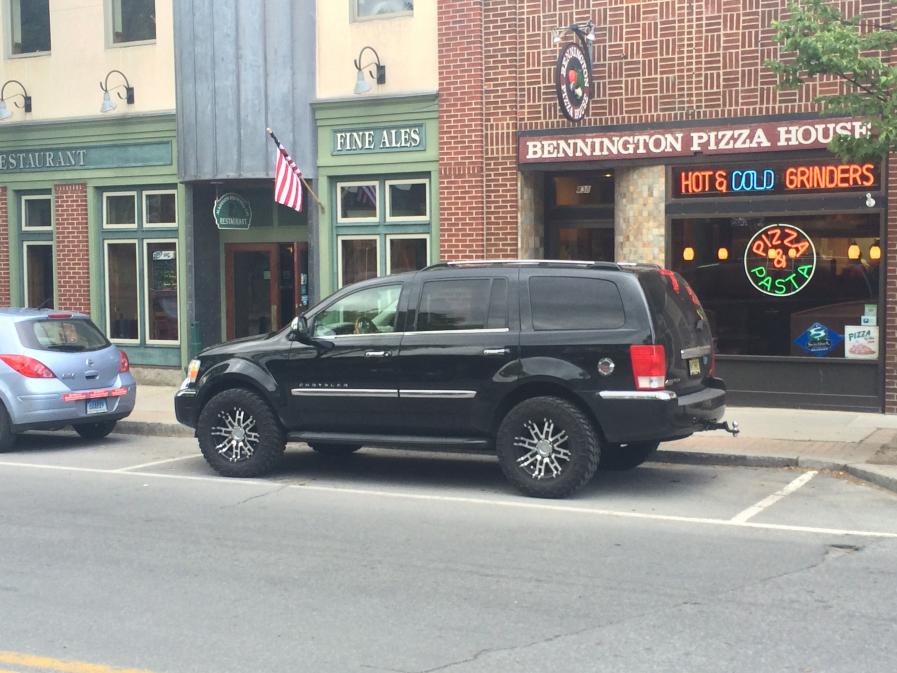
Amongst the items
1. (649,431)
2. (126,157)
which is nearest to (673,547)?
(649,431)

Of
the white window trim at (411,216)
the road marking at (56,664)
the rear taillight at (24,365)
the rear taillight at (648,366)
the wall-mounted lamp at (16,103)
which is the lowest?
the road marking at (56,664)

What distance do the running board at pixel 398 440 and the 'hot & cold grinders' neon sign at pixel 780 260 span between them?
19.1 ft

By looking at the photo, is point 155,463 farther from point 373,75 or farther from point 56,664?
point 373,75

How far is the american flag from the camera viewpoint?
601 inches

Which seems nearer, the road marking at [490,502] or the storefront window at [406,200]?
the road marking at [490,502]

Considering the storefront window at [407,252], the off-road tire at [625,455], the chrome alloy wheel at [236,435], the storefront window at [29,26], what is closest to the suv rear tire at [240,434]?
the chrome alloy wheel at [236,435]

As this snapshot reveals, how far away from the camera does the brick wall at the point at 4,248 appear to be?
19078 millimetres

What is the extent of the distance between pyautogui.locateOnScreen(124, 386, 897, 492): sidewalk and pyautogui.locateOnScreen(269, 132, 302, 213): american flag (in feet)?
11.1

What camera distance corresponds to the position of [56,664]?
5.40 metres

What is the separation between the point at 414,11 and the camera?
1578 cm

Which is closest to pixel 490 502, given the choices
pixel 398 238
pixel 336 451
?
pixel 336 451

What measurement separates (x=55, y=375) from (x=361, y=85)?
6239 mm

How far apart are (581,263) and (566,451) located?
63.8 inches

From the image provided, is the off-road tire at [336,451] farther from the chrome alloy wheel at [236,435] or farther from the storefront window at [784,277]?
the storefront window at [784,277]
